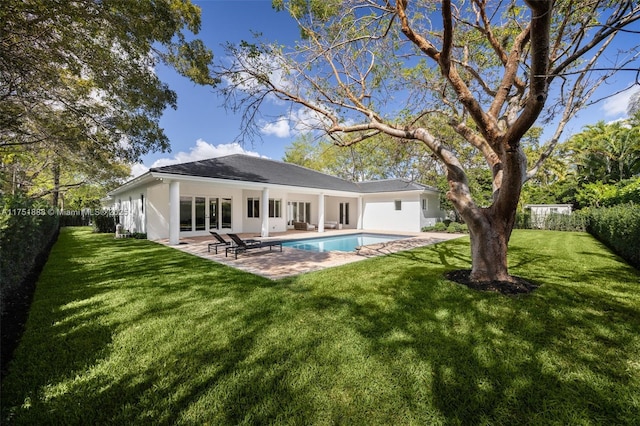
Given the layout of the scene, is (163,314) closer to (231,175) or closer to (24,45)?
(24,45)

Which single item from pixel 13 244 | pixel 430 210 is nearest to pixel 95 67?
pixel 13 244

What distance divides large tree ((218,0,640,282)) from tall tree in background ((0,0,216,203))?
2.81 m

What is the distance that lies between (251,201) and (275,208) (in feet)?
6.77

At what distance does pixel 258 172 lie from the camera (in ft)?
60.3

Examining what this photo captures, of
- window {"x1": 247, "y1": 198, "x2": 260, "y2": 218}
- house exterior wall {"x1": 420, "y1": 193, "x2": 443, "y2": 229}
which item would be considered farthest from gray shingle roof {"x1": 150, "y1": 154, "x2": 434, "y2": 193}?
window {"x1": 247, "y1": 198, "x2": 260, "y2": 218}

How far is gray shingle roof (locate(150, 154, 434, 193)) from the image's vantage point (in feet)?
47.6

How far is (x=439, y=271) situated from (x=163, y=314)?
22.6ft

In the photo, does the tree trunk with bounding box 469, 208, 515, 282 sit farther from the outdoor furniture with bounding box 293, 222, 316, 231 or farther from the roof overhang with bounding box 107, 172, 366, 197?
the outdoor furniture with bounding box 293, 222, 316, 231

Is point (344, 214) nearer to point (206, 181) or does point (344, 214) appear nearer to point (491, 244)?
point (206, 181)

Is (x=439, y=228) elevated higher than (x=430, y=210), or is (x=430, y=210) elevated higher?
(x=430, y=210)

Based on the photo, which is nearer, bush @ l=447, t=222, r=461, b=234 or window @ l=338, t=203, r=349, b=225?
bush @ l=447, t=222, r=461, b=234

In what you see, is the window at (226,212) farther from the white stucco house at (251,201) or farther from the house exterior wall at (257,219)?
the house exterior wall at (257,219)

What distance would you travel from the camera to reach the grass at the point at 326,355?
2506 mm

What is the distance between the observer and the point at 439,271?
7.60 metres
